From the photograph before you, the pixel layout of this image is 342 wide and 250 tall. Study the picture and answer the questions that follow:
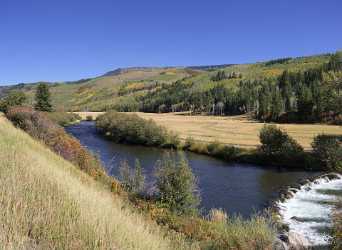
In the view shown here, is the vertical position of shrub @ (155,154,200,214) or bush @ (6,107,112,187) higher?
bush @ (6,107,112,187)

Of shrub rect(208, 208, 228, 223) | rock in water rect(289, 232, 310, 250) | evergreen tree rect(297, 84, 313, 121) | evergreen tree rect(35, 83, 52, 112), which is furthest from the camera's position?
evergreen tree rect(297, 84, 313, 121)

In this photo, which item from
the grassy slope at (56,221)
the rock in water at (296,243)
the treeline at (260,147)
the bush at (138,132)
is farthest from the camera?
the bush at (138,132)

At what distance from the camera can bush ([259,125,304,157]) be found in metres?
54.7

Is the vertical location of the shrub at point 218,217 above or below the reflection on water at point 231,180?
above

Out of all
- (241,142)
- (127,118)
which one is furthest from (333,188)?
(127,118)

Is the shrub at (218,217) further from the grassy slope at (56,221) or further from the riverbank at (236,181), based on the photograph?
the grassy slope at (56,221)

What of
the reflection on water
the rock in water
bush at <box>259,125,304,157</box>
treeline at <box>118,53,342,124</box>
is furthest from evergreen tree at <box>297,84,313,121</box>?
the rock in water

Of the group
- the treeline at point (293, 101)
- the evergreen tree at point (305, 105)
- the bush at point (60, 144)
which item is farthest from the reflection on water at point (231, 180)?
the evergreen tree at point (305, 105)

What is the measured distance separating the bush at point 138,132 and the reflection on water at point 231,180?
29.9ft

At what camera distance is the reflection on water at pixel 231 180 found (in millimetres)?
33156

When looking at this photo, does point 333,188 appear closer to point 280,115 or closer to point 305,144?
point 305,144

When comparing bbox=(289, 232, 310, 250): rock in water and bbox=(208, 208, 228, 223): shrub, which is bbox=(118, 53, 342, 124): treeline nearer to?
bbox=(208, 208, 228, 223): shrub

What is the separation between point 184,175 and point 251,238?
12.7 metres

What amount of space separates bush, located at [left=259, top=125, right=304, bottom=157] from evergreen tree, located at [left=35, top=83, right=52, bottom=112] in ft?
187
